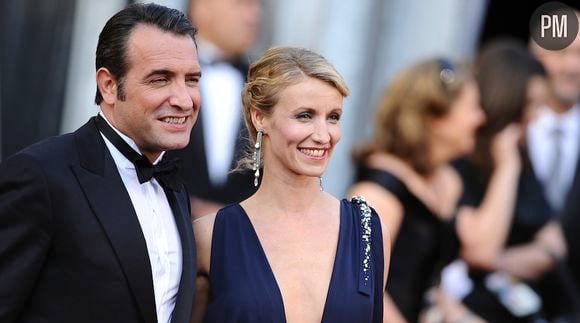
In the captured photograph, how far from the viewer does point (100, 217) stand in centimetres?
324

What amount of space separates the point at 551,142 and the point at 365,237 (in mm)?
3447

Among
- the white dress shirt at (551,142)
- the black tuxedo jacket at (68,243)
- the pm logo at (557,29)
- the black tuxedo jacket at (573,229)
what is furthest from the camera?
the pm logo at (557,29)

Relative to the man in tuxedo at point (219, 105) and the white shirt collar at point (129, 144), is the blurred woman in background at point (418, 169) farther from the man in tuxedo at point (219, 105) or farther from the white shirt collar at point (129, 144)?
the white shirt collar at point (129, 144)

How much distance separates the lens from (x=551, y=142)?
23.1ft

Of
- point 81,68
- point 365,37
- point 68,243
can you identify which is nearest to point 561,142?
point 365,37

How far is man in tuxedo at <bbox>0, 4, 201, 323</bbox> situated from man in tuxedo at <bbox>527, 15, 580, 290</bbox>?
11.6ft

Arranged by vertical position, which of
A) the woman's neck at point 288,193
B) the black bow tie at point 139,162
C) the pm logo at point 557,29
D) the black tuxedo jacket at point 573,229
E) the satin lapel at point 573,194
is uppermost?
the pm logo at point 557,29

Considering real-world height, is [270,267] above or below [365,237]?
below

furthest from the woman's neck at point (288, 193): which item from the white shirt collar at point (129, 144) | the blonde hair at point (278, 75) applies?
the white shirt collar at point (129, 144)

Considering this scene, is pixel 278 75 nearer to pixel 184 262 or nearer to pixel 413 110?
pixel 184 262

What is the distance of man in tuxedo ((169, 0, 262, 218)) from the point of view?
589cm

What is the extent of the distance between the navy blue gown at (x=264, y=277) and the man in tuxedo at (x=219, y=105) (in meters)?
1.84

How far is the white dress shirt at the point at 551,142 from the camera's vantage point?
6918 mm

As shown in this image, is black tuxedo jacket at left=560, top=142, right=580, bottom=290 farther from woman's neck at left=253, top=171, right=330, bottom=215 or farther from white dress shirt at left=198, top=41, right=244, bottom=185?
woman's neck at left=253, top=171, right=330, bottom=215
